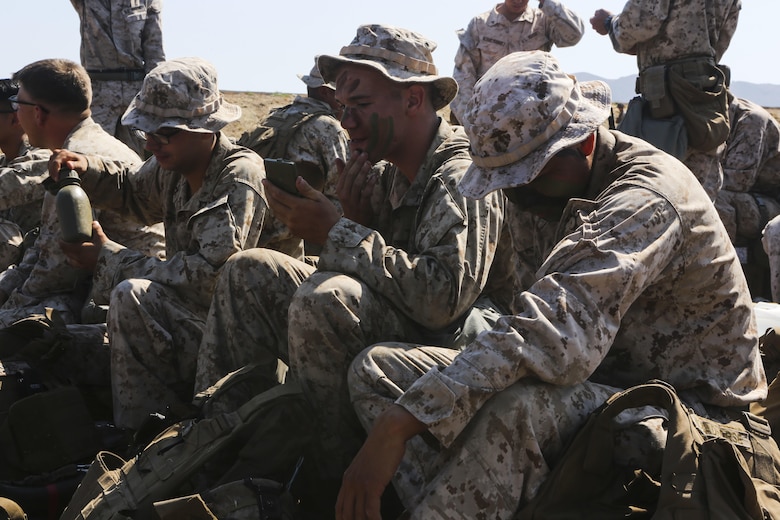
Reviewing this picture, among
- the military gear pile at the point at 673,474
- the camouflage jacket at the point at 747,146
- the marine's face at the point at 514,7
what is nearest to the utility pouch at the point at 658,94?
the camouflage jacket at the point at 747,146

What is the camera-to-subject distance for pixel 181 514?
3.42m

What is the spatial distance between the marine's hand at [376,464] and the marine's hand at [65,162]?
291cm

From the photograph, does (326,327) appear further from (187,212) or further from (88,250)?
(88,250)

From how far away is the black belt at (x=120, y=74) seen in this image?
32.4ft

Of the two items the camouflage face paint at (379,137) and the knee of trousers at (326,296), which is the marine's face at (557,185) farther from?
the camouflage face paint at (379,137)

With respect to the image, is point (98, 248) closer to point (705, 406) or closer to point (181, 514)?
point (181, 514)

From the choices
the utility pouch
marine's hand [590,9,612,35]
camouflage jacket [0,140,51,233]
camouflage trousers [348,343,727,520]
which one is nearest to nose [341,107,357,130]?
camouflage trousers [348,343,727,520]

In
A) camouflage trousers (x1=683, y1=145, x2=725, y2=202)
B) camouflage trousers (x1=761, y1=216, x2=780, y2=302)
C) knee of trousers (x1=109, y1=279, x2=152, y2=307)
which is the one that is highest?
knee of trousers (x1=109, y1=279, x2=152, y2=307)

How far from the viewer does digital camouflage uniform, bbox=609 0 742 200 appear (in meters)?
7.54

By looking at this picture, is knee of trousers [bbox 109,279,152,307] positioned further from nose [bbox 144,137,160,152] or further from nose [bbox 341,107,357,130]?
nose [bbox 341,107,357,130]

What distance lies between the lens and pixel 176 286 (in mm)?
5012

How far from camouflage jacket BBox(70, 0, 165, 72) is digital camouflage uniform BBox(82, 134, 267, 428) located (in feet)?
15.9

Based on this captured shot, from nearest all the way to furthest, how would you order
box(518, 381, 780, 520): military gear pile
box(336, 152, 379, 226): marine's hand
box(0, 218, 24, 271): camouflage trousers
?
box(518, 381, 780, 520): military gear pile → box(336, 152, 379, 226): marine's hand → box(0, 218, 24, 271): camouflage trousers

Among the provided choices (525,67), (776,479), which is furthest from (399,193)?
(776,479)
